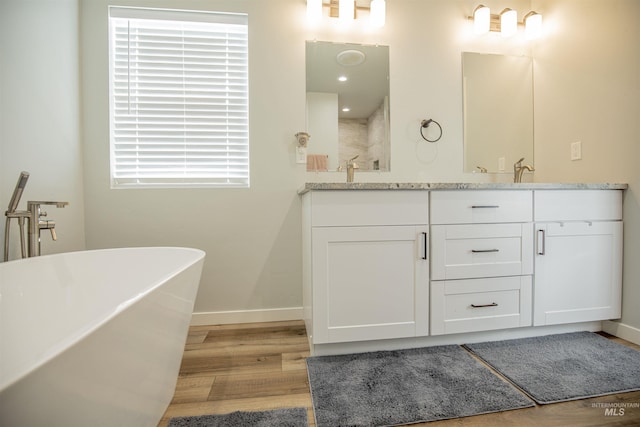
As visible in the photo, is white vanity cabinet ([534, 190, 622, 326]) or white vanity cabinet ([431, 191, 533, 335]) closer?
white vanity cabinet ([431, 191, 533, 335])

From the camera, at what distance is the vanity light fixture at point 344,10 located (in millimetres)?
1826

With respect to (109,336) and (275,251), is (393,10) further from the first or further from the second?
(109,336)

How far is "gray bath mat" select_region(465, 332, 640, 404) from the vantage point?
1.12 m

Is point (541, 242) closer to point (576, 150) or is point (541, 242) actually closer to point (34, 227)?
point (576, 150)

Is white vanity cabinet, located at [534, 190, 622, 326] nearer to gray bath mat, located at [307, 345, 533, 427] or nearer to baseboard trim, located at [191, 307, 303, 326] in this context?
gray bath mat, located at [307, 345, 533, 427]

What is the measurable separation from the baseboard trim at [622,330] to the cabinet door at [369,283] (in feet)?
4.00

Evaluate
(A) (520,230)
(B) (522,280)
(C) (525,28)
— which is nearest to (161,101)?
(A) (520,230)

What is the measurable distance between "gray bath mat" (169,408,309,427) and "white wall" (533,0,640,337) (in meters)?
1.96

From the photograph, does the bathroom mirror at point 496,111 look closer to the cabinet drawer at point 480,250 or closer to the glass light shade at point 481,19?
the glass light shade at point 481,19

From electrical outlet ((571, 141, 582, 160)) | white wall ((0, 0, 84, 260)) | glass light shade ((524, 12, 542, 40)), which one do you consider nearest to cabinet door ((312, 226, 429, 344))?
electrical outlet ((571, 141, 582, 160))

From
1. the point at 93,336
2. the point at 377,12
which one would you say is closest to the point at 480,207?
the point at 377,12

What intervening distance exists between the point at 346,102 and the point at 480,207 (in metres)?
1.12

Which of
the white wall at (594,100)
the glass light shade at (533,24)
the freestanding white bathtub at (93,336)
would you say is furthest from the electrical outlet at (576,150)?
the freestanding white bathtub at (93,336)

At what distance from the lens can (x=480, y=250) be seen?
145cm
